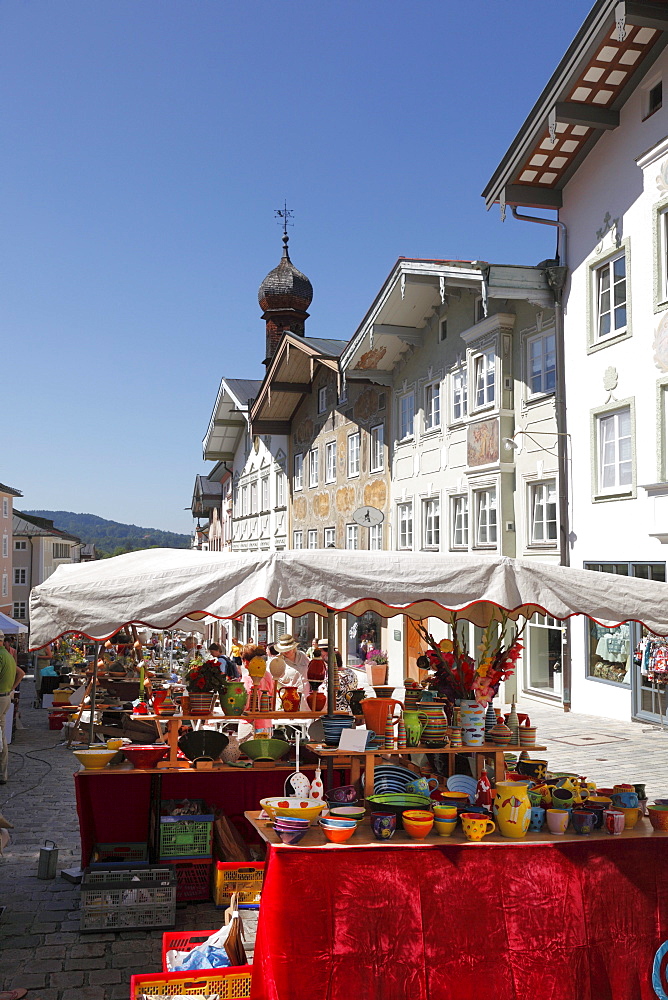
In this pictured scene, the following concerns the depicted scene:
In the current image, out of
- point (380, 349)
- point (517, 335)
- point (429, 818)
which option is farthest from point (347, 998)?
point (380, 349)

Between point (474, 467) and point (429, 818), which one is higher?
point (474, 467)

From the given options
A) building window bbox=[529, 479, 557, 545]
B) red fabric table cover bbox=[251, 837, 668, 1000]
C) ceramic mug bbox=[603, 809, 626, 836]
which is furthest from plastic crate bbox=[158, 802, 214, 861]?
building window bbox=[529, 479, 557, 545]

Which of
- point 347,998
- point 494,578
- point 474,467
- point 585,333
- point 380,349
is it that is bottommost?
point 347,998

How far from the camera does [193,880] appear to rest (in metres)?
6.90

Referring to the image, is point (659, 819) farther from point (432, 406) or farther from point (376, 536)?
point (376, 536)

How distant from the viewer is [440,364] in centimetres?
2234

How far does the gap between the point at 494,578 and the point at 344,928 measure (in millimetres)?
2347

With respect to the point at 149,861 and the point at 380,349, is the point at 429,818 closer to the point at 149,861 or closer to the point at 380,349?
the point at 149,861

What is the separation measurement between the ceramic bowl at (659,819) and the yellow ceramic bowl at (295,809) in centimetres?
204

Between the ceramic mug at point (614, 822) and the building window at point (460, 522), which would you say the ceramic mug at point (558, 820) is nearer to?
the ceramic mug at point (614, 822)

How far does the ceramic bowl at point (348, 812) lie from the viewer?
525 cm

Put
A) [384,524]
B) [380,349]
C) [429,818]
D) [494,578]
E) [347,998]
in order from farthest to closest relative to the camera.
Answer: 1. [384,524]
2. [380,349]
3. [494,578]
4. [429,818]
5. [347,998]

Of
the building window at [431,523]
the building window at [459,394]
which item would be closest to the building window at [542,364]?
the building window at [459,394]

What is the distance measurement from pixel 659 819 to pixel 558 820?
66cm
